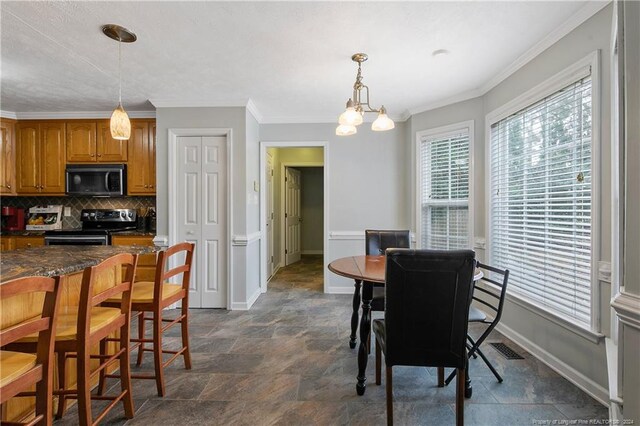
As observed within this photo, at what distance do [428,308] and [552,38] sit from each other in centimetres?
218

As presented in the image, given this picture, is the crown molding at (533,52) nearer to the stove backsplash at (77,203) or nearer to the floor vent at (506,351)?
the floor vent at (506,351)

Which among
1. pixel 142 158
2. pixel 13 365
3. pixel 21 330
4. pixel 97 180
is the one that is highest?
pixel 142 158

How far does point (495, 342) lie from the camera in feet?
8.58

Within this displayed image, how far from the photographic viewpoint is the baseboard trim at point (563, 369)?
181 cm

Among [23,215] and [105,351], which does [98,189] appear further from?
[105,351]

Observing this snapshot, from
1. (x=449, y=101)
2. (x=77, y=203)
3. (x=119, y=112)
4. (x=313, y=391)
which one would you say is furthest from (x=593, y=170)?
(x=77, y=203)

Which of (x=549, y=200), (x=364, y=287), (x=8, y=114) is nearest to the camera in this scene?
(x=364, y=287)

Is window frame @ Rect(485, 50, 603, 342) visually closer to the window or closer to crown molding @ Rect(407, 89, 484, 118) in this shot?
crown molding @ Rect(407, 89, 484, 118)

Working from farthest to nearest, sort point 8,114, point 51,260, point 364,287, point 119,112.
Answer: point 8,114 → point 119,112 → point 364,287 → point 51,260

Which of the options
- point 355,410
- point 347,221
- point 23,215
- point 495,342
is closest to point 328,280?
point 347,221

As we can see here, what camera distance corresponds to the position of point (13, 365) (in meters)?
1.09

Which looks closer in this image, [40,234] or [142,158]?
[40,234]

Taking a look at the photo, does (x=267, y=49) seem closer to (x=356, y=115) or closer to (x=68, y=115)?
(x=356, y=115)

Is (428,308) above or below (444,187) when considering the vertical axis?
below
